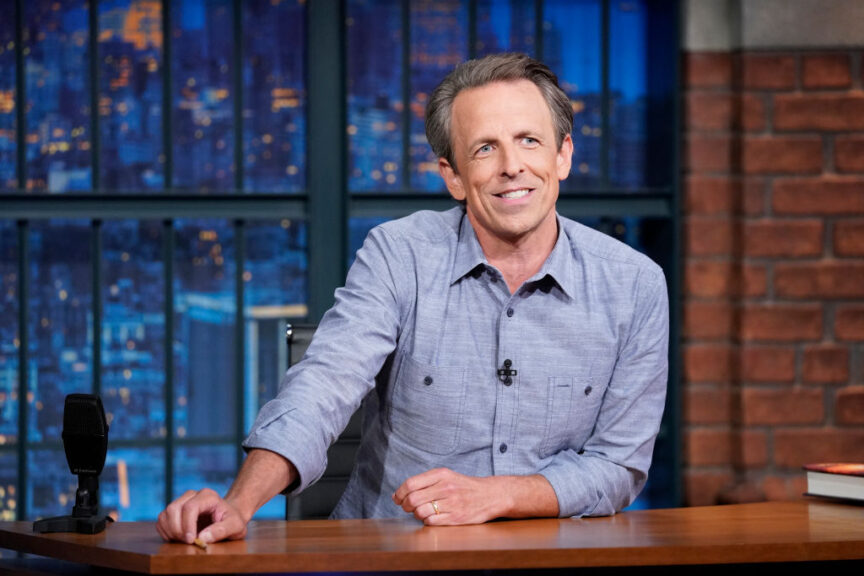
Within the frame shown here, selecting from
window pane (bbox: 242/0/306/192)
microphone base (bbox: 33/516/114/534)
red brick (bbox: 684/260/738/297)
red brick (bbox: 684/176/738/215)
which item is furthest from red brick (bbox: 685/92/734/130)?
microphone base (bbox: 33/516/114/534)

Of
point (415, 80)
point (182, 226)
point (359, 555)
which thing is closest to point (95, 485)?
point (359, 555)

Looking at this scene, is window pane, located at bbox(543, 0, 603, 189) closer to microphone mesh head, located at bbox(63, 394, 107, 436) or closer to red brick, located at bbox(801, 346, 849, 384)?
red brick, located at bbox(801, 346, 849, 384)

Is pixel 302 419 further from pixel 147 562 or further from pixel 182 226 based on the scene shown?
pixel 182 226

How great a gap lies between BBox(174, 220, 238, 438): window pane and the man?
117 cm

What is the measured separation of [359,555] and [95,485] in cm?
50

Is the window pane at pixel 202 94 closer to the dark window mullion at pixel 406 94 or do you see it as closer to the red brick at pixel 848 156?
the dark window mullion at pixel 406 94

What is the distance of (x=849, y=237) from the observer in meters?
2.98

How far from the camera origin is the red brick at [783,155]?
9.75 feet

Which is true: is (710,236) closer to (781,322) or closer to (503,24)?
(781,322)

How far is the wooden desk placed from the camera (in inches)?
52.4

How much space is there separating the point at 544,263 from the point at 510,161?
186mm

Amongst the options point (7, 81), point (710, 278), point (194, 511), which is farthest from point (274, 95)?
point (194, 511)

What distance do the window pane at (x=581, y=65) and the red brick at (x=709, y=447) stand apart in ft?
2.41

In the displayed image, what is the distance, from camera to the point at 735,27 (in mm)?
3021
